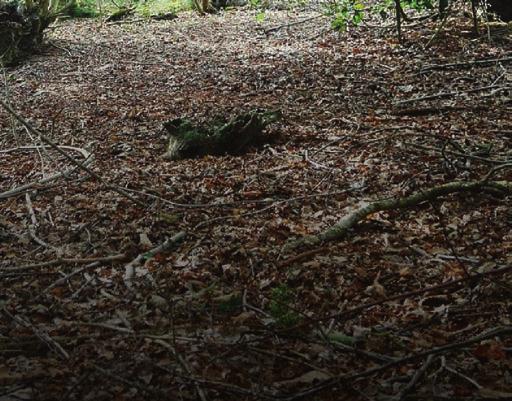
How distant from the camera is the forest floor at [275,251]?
8.43 feet

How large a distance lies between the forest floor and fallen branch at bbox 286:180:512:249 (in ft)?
0.22

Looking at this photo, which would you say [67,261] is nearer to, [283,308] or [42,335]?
[42,335]

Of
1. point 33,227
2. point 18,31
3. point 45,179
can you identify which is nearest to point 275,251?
point 33,227

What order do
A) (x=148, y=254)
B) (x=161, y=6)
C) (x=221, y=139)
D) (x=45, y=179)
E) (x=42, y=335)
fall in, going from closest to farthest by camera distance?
(x=42, y=335), (x=148, y=254), (x=45, y=179), (x=221, y=139), (x=161, y=6)

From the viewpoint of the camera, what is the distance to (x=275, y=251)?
385cm

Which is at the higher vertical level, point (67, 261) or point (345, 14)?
point (345, 14)

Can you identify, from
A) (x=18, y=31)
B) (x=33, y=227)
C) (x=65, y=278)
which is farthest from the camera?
(x=18, y=31)

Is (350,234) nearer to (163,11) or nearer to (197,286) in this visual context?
(197,286)

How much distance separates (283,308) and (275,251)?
2.59ft

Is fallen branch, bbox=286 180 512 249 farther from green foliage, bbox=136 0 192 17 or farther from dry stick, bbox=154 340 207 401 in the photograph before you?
green foliage, bbox=136 0 192 17

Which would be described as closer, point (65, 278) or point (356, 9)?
point (65, 278)

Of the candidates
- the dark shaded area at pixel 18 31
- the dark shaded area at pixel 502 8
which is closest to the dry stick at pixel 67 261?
the dark shaded area at pixel 502 8

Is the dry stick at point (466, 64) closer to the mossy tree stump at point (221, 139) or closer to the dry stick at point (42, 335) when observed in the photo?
the mossy tree stump at point (221, 139)

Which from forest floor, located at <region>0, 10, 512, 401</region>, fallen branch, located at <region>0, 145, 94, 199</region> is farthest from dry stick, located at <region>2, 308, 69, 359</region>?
fallen branch, located at <region>0, 145, 94, 199</region>
